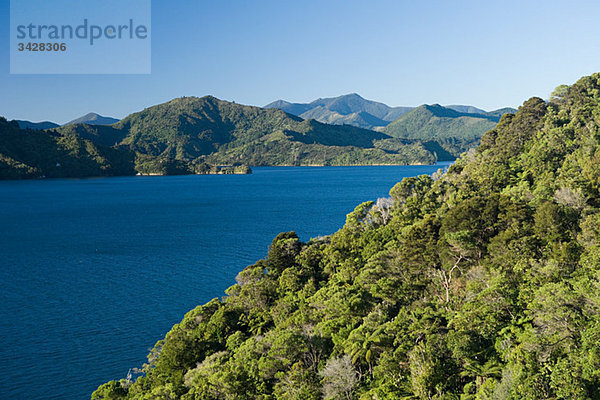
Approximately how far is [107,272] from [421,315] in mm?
50071

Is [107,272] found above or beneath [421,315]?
beneath

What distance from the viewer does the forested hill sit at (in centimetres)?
2275

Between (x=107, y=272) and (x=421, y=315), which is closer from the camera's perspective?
(x=421, y=315)

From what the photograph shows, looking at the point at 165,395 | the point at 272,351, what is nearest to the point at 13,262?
the point at 165,395

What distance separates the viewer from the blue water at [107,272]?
127ft

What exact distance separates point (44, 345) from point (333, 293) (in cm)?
2699

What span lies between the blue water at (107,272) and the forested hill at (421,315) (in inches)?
248

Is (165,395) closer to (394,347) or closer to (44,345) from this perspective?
(394,347)

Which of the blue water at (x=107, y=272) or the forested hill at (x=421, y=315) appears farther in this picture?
the blue water at (x=107, y=272)

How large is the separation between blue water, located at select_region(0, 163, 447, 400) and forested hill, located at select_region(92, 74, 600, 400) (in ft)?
20.7

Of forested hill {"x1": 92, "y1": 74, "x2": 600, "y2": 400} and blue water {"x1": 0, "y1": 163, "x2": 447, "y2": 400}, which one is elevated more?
forested hill {"x1": 92, "y1": 74, "x2": 600, "y2": 400}

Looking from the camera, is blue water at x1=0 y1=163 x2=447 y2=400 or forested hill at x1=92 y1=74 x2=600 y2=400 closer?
forested hill at x1=92 y1=74 x2=600 y2=400

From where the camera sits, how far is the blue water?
38562 mm

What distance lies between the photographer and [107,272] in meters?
64.3
